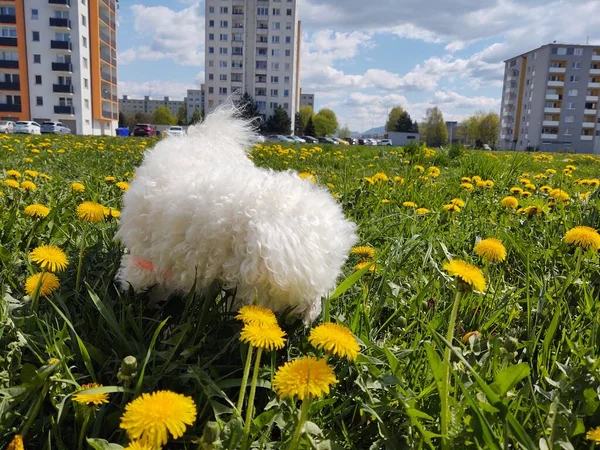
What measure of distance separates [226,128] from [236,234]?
3.50ft

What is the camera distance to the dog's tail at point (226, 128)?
213cm

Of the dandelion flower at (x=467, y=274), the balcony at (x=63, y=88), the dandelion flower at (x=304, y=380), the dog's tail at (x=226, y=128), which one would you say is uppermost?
the balcony at (x=63, y=88)

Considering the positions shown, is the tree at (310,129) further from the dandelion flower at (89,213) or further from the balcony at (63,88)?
the dandelion flower at (89,213)

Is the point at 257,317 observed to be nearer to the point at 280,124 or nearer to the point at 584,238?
the point at 584,238

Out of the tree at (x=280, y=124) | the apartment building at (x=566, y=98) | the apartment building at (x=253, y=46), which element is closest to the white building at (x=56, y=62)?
the tree at (x=280, y=124)

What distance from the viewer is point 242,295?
1291 mm

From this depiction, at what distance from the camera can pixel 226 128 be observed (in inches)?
85.7

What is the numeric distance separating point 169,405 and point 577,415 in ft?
2.92

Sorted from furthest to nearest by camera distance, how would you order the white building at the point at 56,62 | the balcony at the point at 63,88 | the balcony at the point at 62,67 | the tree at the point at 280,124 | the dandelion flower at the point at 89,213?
the tree at the point at 280,124, the balcony at the point at 63,88, the balcony at the point at 62,67, the white building at the point at 56,62, the dandelion flower at the point at 89,213

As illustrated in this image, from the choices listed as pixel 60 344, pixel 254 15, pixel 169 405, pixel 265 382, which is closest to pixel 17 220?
pixel 60 344

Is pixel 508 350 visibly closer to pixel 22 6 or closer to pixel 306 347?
pixel 306 347

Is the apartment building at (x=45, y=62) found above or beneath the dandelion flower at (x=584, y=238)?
above

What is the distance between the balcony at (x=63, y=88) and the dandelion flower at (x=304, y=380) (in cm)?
6259

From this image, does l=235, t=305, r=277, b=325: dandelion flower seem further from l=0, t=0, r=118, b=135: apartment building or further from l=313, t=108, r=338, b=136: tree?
l=313, t=108, r=338, b=136: tree
